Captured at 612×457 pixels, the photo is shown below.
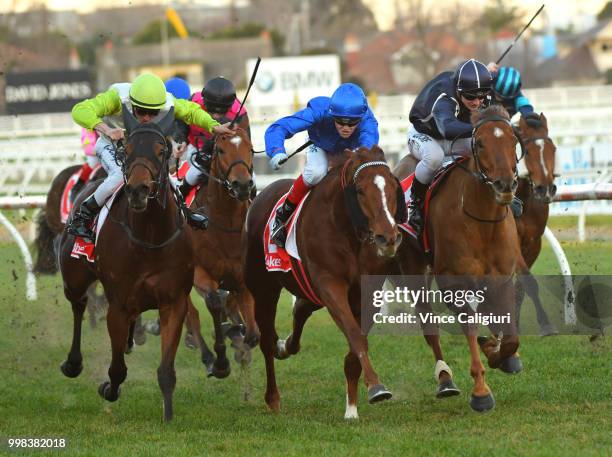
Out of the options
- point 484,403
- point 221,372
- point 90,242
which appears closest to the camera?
point 484,403

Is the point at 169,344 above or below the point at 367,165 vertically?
below

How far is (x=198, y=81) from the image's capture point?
78.1m

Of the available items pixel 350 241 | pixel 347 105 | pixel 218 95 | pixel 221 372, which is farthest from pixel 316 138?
pixel 221 372

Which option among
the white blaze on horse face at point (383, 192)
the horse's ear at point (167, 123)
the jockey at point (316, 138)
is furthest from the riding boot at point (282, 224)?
the white blaze on horse face at point (383, 192)

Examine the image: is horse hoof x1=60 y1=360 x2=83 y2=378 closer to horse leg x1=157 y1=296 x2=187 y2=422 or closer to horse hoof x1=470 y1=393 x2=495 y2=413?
horse leg x1=157 y1=296 x2=187 y2=422

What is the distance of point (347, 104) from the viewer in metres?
7.09

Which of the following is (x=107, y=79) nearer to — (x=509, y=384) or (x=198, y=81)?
(x=198, y=81)

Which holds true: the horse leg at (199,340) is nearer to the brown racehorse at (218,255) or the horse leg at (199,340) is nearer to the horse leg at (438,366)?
the brown racehorse at (218,255)

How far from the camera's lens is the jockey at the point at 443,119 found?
23.9 ft

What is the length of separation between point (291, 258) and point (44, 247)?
490 centimetres

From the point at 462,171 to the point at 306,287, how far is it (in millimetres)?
1188

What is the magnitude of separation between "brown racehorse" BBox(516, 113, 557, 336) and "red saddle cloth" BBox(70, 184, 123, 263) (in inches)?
107

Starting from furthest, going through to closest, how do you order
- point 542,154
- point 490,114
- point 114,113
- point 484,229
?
point 542,154 < point 114,113 < point 484,229 < point 490,114

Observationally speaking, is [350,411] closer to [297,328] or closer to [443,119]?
[297,328]
